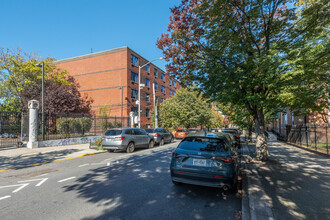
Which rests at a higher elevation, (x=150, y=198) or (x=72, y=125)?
(x=72, y=125)

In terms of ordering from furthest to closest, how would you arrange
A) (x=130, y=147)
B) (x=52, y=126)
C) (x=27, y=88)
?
(x=27, y=88) → (x=52, y=126) → (x=130, y=147)

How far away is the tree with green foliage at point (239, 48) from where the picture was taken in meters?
6.55

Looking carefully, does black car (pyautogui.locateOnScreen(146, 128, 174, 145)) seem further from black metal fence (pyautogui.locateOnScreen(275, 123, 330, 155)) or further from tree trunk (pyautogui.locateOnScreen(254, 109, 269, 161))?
black metal fence (pyautogui.locateOnScreen(275, 123, 330, 155))

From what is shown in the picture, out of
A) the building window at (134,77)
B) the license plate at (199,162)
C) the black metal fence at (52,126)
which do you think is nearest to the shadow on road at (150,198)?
the license plate at (199,162)

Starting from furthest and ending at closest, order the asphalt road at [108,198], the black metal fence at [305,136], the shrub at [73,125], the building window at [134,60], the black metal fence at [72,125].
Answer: the building window at [134,60] → the shrub at [73,125] → the black metal fence at [72,125] → the black metal fence at [305,136] → the asphalt road at [108,198]

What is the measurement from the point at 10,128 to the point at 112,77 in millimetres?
18399

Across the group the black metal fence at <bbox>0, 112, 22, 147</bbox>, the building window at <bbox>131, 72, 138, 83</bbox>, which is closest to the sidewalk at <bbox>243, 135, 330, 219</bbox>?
the black metal fence at <bbox>0, 112, 22, 147</bbox>

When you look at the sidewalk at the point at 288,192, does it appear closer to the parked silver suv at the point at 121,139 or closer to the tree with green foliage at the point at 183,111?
the parked silver suv at the point at 121,139

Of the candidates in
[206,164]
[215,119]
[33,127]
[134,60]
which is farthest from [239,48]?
[215,119]

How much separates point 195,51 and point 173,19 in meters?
1.88

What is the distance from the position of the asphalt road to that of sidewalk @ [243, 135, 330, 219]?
1.69 feet

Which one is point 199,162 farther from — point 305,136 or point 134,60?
point 134,60

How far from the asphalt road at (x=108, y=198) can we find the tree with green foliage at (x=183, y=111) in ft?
70.1

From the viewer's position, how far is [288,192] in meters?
4.64
